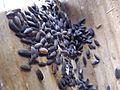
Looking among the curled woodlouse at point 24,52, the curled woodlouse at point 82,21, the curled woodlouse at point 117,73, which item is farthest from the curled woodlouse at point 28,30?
the curled woodlouse at point 117,73

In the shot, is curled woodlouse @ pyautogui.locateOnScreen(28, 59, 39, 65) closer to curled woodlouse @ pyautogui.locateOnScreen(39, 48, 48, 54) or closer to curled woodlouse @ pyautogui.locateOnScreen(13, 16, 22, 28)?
curled woodlouse @ pyautogui.locateOnScreen(39, 48, 48, 54)

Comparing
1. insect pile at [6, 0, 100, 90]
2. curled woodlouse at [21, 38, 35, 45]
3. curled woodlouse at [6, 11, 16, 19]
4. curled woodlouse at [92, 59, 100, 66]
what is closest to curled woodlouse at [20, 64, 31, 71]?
insect pile at [6, 0, 100, 90]

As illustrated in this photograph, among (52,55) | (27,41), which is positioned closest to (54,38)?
(52,55)

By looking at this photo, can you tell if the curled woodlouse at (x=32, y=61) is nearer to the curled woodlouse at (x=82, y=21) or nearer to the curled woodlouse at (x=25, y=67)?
the curled woodlouse at (x=25, y=67)

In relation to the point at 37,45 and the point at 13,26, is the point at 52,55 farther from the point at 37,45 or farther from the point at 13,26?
the point at 13,26

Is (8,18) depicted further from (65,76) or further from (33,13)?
(65,76)

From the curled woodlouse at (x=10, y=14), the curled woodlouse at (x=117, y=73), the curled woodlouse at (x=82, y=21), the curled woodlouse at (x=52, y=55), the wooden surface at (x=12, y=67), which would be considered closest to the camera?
the wooden surface at (x=12, y=67)
